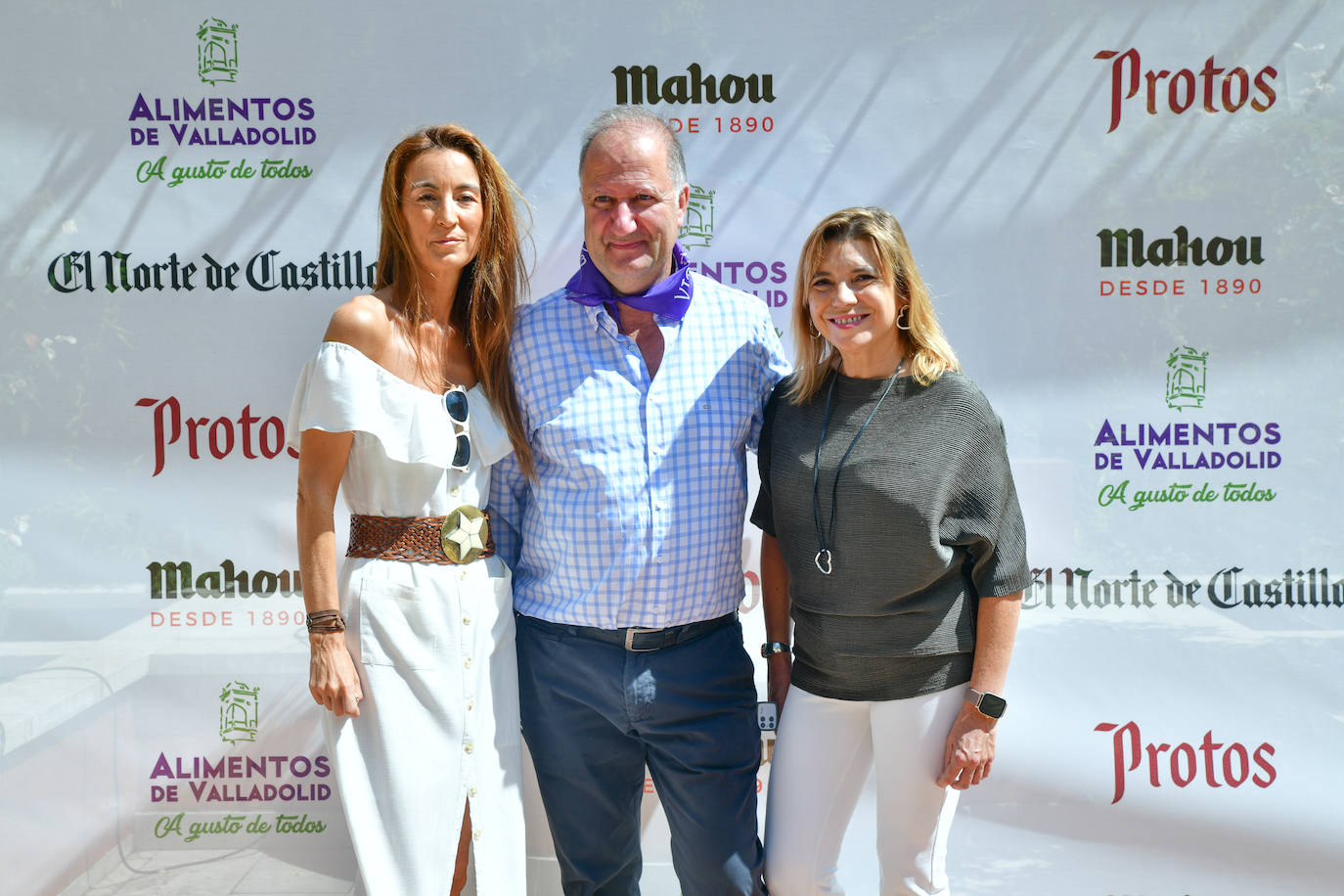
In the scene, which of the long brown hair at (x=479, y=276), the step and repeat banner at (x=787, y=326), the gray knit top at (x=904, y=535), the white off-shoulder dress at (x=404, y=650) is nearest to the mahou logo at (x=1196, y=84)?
the step and repeat banner at (x=787, y=326)

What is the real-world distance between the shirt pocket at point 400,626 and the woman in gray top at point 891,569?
0.71 metres

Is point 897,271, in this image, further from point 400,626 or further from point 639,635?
point 400,626

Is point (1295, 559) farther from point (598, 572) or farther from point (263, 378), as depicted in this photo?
point (263, 378)

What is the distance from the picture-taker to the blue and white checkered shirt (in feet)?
6.60

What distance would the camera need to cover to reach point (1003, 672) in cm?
189

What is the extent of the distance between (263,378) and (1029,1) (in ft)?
7.37

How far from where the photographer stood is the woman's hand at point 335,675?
1.87 metres

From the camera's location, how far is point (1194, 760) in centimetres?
270

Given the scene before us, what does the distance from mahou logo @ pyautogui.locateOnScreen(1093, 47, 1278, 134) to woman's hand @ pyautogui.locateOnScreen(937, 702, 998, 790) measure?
5.60 feet

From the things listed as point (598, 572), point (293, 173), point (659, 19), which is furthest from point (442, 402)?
point (659, 19)

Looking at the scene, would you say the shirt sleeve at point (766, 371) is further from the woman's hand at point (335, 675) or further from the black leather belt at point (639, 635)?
the woman's hand at point (335, 675)

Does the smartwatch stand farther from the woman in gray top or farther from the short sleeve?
the short sleeve

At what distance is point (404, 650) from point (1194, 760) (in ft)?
6.99

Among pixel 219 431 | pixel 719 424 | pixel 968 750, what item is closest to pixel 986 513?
pixel 968 750
